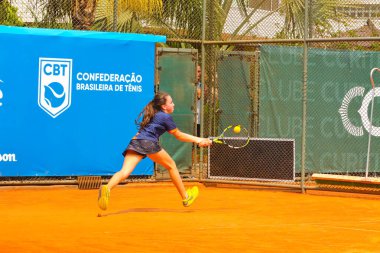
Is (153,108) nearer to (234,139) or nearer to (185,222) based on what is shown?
(185,222)

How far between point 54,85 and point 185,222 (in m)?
5.27

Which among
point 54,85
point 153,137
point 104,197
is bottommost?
point 104,197

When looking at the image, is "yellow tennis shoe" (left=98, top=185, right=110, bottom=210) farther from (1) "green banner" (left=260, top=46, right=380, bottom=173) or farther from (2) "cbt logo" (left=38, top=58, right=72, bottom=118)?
(1) "green banner" (left=260, top=46, right=380, bottom=173)

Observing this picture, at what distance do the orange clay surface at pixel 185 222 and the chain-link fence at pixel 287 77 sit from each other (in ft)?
5.07

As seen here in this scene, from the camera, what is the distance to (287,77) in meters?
16.1

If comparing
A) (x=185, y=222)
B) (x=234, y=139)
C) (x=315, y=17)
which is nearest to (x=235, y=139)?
(x=234, y=139)

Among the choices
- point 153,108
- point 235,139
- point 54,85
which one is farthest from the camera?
point 54,85

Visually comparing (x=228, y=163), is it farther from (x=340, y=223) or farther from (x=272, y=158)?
(x=340, y=223)

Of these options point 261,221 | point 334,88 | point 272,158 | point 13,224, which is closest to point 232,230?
point 261,221

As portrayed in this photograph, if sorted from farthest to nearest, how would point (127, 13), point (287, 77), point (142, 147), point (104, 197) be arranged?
1. point (127, 13)
2. point (287, 77)
3. point (142, 147)
4. point (104, 197)

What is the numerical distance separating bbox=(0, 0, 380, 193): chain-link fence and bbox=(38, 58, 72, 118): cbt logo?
1147mm

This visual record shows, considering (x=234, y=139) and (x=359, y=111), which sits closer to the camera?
(x=234, y=139)

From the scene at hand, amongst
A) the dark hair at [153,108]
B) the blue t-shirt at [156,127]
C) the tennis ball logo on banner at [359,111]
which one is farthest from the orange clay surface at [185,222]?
the tennis ball logo on banner at [359,111]

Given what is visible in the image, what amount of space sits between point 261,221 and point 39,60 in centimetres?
569
